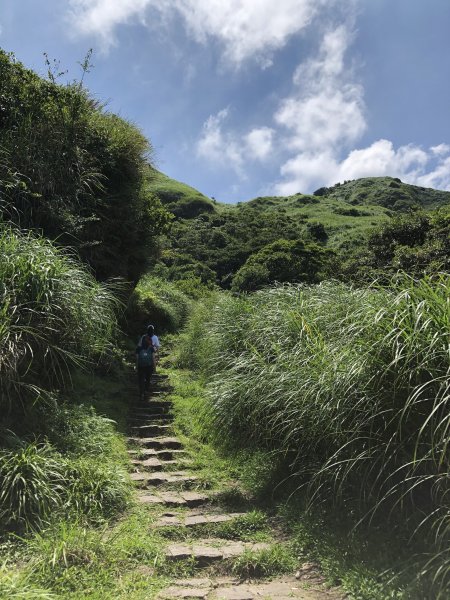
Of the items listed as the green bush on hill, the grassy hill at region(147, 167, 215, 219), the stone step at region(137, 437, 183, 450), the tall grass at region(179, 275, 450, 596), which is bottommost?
the stone step at region(137, 437, 183, 450)

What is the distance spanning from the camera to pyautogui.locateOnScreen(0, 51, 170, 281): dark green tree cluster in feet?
25.1

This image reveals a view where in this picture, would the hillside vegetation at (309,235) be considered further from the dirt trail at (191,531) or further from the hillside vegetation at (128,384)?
the dirt trail at (191,531)

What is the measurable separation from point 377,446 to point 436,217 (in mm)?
10553

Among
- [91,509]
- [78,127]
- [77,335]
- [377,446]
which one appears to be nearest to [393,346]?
[377,446]

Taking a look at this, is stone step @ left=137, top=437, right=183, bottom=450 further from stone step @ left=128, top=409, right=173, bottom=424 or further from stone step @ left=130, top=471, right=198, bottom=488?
stone step @ left=130, top=471, right=198, bottom=488

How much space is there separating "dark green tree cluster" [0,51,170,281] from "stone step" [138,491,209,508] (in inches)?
168

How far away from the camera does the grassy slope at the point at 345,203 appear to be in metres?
52.1

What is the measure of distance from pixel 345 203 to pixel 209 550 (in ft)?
239

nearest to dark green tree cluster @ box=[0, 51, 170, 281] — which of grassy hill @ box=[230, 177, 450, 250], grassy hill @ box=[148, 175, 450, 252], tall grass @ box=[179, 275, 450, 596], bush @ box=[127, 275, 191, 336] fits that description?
bush @ box=[127, 275, 191, 336]

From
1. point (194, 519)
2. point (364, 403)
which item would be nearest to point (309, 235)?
point (194, 519)

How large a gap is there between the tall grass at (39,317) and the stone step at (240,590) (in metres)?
2.55

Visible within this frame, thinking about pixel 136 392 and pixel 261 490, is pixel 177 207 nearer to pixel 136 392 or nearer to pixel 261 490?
pixel 136 392

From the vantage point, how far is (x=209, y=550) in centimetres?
415

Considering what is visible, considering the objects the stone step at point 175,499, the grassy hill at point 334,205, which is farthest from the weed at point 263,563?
the grassy hill at point 334,205
